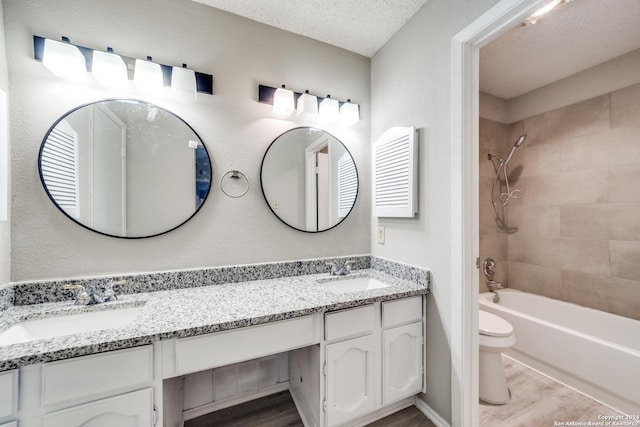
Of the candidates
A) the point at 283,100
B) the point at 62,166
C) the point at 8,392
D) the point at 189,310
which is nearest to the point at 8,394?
the point at 8,392

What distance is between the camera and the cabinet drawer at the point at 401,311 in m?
1.33

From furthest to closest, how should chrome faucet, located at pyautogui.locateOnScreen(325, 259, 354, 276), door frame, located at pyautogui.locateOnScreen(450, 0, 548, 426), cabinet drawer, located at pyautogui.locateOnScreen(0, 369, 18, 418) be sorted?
chrome faucet, located at pyautogui.locateOnScreen(325, 259, 354, 276) < door frame, located at pyautogui.locateOnScreen(450, 0, 548, 426) < cabinet drawer, located at pyautogui.locateOnScreen(0, 369, 18, 418)

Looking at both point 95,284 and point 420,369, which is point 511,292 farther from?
point 95,284

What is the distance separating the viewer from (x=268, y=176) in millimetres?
1606

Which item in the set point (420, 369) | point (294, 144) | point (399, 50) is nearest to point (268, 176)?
point (294, 144)

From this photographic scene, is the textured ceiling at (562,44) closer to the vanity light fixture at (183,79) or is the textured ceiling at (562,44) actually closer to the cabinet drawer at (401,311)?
Result: the cabinet drawer at (401,311)

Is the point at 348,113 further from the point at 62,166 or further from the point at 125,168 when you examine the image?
the point at 62,166

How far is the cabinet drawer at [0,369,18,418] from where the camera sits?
2.42 feet

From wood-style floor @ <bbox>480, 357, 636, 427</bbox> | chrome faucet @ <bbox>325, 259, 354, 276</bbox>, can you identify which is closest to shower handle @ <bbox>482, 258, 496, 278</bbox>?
wood-style floor @ <bbox>480, 357, 636, 427</bbox>

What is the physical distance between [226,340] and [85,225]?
933 millimetres

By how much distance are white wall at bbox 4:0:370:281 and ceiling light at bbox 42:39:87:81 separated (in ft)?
0.22

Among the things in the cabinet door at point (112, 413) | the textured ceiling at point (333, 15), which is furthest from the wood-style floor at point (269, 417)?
→ the textured ceiling at point (333, 15)

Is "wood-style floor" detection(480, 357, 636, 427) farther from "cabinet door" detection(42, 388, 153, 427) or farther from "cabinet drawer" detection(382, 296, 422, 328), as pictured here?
"cabinet door" detection(42, 388, 153, 427)

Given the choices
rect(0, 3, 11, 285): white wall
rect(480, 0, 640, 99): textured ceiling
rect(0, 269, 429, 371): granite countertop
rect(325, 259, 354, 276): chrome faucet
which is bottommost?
rect(0, 269, 429, 371): granite countertop
